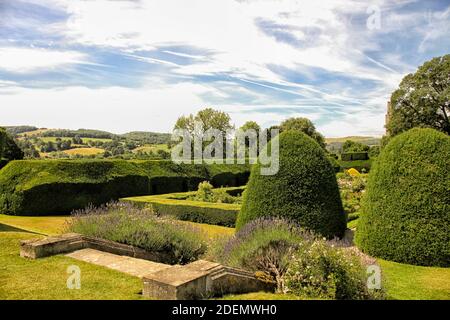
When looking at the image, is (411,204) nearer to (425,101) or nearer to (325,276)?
(325,276)

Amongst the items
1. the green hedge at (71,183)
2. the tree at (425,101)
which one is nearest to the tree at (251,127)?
the tree at (425,101)

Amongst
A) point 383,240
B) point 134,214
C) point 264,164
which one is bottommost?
point 383,240

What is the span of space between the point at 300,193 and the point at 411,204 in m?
2.47

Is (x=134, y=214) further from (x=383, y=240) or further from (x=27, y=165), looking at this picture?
(x=27, y=165)

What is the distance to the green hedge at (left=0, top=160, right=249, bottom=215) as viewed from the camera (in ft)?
56.4

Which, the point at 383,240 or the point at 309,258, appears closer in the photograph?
the point at 309,258

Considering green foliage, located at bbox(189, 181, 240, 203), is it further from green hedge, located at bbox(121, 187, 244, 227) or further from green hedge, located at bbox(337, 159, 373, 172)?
green hedge, located at bbox(337, 159, 373, 172)

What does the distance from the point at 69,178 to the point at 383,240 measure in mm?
15358

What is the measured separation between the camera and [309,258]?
5.12 metres

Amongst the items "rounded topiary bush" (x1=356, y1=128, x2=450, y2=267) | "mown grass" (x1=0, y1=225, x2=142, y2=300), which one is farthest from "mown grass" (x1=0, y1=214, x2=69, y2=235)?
"rounded topiary bush" (x1=356, y1=128, x2=450, y2=267)

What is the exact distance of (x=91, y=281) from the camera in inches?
181

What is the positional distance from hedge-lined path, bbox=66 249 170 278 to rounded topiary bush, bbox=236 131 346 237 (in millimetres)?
4044

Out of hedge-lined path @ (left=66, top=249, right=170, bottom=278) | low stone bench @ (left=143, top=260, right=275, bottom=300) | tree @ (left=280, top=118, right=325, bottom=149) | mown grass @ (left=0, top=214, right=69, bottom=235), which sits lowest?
mown grass @ (left=0, top=214, right=69, bottom=235)
